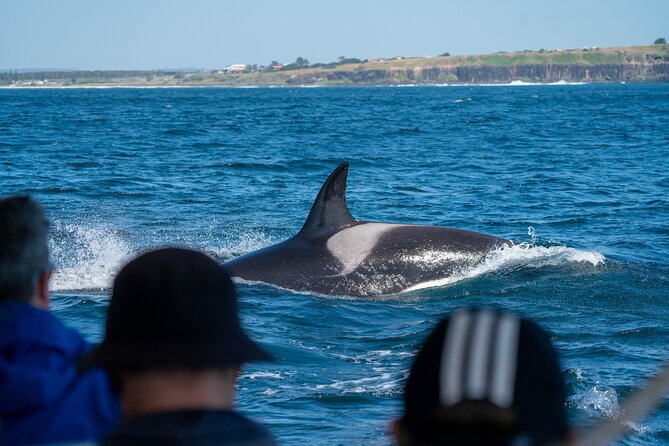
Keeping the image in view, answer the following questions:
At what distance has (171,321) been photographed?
7.21ft

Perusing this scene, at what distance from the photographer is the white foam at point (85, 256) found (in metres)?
13.2

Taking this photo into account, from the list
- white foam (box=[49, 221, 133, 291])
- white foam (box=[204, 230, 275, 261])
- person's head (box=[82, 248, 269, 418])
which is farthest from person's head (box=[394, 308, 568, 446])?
white foam (box=[204, 230, 275, 261])

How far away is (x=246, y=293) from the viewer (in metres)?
11.8

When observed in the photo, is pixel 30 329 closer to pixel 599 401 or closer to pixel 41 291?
pixel 41 291

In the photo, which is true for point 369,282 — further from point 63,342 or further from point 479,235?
point 63,342

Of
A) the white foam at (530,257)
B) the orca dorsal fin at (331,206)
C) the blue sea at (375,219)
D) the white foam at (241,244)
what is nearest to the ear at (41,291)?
the blue sea at (375,219)

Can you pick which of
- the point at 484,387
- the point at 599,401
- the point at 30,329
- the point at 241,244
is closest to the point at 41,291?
the point at 30,329

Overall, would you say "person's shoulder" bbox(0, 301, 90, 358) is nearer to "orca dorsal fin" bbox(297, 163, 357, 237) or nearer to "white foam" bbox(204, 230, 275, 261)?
"orca dorsal fin" bbox(297, 163, 357, 237)

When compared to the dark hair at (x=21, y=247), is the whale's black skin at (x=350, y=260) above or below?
below

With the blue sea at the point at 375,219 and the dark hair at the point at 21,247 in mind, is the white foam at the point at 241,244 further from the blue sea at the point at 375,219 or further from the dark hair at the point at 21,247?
the dark hair at the point at 21,247

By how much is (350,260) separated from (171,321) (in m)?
9.86

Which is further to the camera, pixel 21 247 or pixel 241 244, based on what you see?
pixel 241 244

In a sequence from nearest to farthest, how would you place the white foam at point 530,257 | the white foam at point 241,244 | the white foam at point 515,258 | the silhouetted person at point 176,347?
the silhouetted person at point 176,347
the white foam at point 515,258
the white foam at point 530,257
the white foam at point 241,244

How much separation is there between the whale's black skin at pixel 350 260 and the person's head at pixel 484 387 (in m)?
9.85
